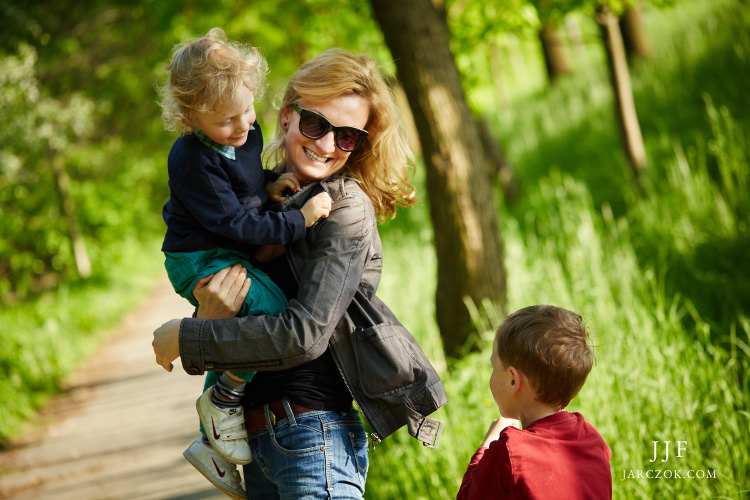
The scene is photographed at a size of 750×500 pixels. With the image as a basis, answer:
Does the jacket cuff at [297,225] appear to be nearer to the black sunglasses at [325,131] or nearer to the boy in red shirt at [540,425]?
the black sunglasses at [325,131]

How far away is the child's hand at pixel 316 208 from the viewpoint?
6.08ft

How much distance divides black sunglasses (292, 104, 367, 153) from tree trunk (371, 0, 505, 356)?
210 cm

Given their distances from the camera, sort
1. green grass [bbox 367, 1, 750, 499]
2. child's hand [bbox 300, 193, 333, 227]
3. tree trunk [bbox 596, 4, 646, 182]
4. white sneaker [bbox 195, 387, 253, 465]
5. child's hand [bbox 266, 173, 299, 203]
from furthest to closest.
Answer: tree trunk [bbox 596, 4, 646, 182] → green grass [bbox 367, 1, 750, 499] → child's hand [bbox 266, 173, 299, 203] → white sneaker [bbox 195, 387, 253, 465] → child's hand [bbox 300, 193, 333, 227]

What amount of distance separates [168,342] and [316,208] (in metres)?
0.54

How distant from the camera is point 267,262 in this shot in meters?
2.12

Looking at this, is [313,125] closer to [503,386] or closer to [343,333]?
[343,333]

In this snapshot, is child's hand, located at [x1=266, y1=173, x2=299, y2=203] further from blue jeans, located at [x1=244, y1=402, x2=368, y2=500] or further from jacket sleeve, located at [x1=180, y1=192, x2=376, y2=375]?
blue jeans, located at [x1=244, y1=402, x2=368, y2=500]

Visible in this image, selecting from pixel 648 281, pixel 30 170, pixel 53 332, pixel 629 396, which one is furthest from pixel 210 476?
pixel 30 170

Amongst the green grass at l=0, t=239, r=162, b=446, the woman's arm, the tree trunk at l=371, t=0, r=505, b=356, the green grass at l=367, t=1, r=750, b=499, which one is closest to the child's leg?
the woman's arm

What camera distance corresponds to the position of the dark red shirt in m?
1.60

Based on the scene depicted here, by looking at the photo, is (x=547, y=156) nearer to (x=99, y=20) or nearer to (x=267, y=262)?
(x=267, y=262)

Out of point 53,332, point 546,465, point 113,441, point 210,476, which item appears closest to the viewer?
point 546,465

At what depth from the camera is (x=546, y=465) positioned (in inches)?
63.7

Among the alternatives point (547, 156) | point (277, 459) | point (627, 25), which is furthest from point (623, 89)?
point (277, 459)
